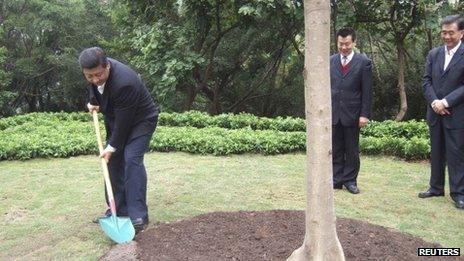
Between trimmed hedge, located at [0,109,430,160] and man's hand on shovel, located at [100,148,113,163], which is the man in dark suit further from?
man's hand on shovel, located at [100,148,113,163]

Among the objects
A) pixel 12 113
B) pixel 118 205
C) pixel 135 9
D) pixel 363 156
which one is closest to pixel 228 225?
pixel 118 205

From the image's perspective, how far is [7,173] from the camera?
23.7ft

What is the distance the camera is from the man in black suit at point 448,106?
505 cm

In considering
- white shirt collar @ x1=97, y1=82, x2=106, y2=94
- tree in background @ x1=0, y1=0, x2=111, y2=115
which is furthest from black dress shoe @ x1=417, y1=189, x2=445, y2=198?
tree in background @ x1=0, y1=0, x2=111, y2=115

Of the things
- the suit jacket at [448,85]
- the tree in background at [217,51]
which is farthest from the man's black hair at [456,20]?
the tree in background at [217,51]

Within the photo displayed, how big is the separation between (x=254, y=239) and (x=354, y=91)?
7.29ft

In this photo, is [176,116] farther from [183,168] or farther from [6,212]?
[6,212]

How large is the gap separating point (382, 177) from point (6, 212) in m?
4.40

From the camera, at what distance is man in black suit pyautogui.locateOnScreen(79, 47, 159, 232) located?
13.9 ft

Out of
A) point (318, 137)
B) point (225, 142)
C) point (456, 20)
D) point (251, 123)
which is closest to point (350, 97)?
point (456, 20)

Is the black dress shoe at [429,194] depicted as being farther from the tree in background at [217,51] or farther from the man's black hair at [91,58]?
the tree in background at [217,51]

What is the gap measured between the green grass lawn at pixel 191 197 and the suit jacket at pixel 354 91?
871mm

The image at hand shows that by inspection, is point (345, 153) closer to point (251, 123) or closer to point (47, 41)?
point (251, 123)

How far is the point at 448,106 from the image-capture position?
5.05m
